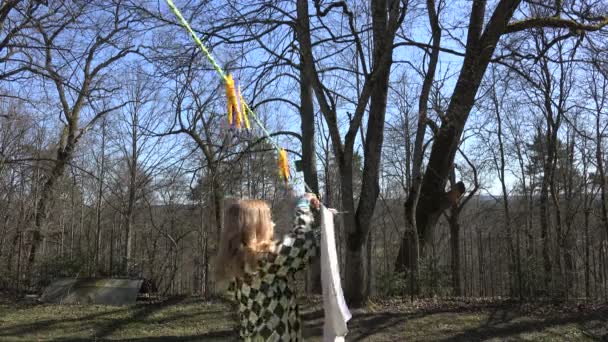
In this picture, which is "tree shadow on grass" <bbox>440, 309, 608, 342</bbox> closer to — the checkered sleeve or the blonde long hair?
the checkered sleeve

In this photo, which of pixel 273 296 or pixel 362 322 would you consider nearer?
pixel 273 296

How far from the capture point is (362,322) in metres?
8.75

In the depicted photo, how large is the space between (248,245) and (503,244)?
10.4 meters

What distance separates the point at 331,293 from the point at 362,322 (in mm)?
5543

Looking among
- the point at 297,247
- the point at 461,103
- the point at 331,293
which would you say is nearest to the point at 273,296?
the point at 297,247

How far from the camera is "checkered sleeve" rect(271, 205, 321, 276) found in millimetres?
3031

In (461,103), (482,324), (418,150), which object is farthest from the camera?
(418,150)

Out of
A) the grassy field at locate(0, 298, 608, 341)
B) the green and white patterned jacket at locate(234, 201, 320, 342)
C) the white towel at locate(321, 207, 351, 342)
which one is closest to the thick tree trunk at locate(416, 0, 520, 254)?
the grassy field at locate(0, 298, 608, 341)

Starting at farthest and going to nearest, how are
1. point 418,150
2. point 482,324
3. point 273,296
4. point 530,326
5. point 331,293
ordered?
point 418,150, point 482,324, point 530,326, point 331,293, point 273,296

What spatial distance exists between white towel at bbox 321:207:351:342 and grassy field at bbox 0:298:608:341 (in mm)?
4911

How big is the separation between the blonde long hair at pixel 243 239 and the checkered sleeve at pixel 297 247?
0.09m

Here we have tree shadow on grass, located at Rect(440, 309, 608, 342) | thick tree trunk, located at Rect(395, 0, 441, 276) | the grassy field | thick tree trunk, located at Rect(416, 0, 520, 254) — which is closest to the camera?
tree shadow on grass, located at Rect(440, 309, 608, 342)

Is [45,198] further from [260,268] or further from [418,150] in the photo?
[260,268]

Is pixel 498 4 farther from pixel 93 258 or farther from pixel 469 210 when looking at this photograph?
pixel 469 210
